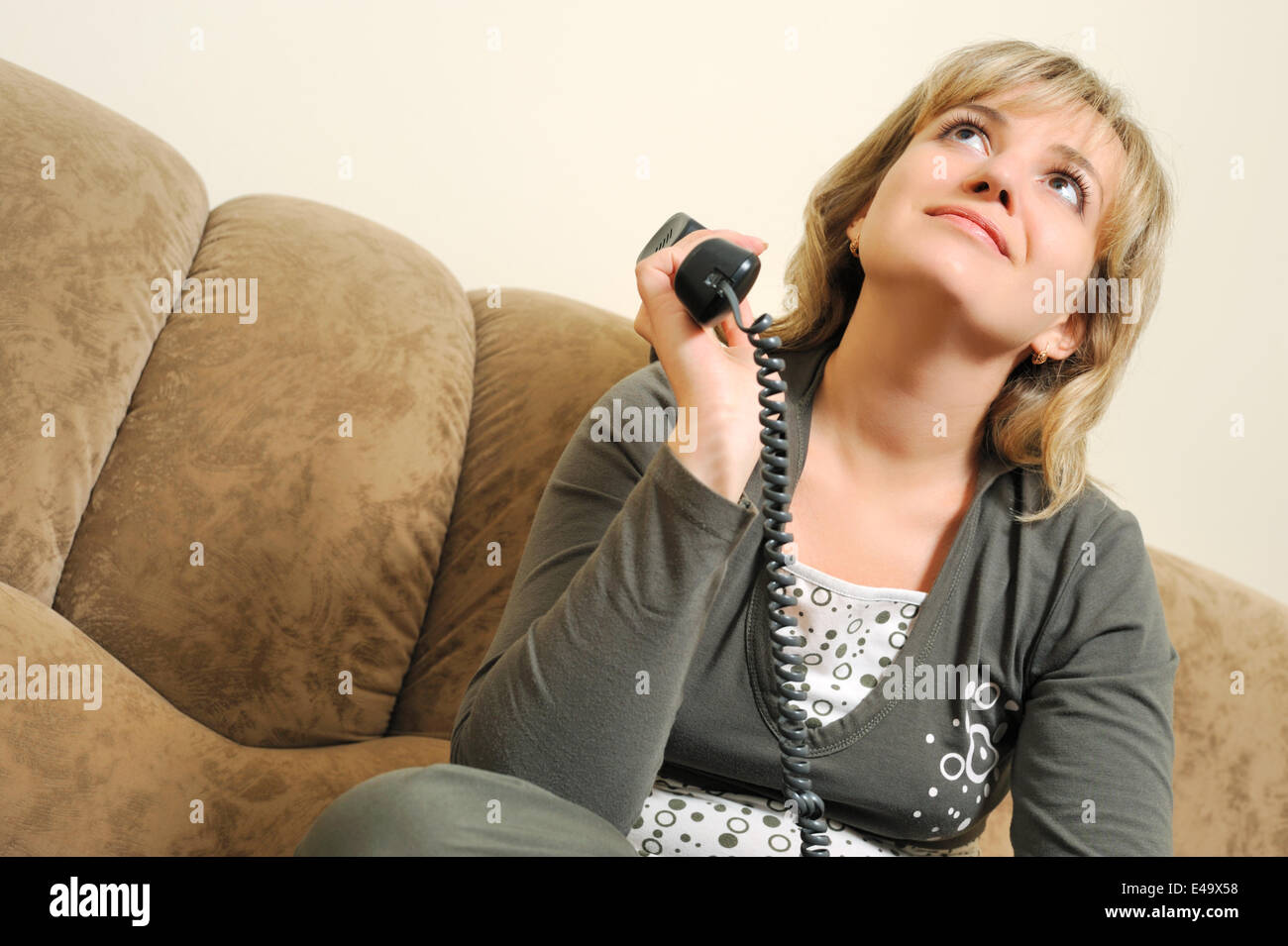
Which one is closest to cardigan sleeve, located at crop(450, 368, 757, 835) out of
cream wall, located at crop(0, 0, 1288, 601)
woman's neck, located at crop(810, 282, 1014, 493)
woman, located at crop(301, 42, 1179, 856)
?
woman, located at crop(301, 42, 1179, 856)

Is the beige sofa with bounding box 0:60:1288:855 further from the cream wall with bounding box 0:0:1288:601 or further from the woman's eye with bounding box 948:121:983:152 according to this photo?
the woman's eye with bounding box 948:121:983:152

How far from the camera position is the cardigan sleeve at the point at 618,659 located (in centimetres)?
86

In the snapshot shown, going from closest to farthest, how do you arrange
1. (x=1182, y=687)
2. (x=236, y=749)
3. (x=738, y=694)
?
1. (x=738, y=694)
2. (x=236, y=749)
3. (x=1182, y=687)

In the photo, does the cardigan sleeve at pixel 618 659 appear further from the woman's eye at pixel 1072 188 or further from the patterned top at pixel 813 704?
the woman's eye at pixel 1072 188

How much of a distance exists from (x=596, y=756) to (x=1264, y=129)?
5.66 ft

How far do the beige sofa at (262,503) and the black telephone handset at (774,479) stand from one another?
1.84ft

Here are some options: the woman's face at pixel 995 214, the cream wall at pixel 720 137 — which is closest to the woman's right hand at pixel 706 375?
the woman's face at pixel 995 214

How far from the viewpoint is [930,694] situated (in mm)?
1099

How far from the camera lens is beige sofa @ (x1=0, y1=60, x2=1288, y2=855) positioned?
4.22 feet

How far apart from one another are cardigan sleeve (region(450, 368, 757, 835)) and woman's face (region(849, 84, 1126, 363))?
38 centimetres

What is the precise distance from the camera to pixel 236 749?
134cm
